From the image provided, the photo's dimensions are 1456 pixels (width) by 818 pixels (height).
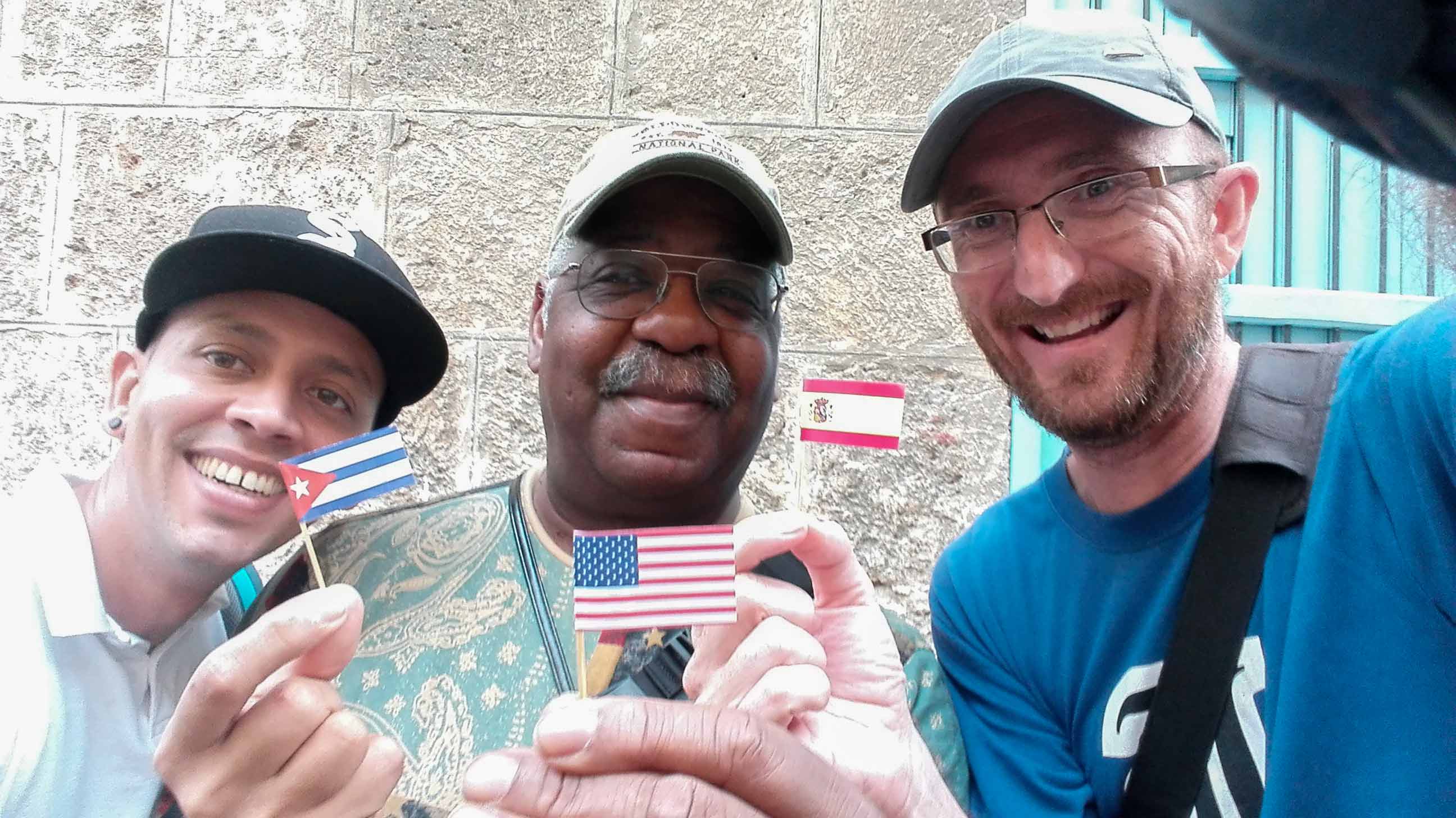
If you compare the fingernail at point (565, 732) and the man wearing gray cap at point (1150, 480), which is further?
the man wearing gray cap at point (1150, 480)

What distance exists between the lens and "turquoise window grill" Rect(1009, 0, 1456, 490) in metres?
2.80

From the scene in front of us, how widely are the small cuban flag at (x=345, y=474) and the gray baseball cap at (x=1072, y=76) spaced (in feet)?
3.60

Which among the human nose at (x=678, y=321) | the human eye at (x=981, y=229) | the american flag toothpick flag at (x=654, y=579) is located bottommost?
the american flag toothpick flag at (x=654, y=579)

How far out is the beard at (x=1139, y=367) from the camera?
151 centimetres

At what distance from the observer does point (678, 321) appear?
1.72 m

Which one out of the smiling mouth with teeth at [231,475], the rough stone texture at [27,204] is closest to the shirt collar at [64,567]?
the smiling mouth with teeth at [231,475]

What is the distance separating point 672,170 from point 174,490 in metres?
1.06

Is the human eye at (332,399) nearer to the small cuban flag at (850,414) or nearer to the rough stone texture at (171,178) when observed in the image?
the small cuban flag at (850,414)

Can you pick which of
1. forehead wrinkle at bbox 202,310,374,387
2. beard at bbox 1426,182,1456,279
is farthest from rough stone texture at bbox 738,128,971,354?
beard at bbox 1426,182,1456,279

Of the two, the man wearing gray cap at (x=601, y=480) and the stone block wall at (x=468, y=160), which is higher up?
the stone block wall at (x=468, y=160)

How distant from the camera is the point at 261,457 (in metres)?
1.50

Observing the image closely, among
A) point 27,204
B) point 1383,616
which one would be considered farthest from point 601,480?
point 27,204

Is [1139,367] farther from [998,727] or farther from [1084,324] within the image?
[998,727]

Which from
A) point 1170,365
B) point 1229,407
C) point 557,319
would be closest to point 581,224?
point 557,319
